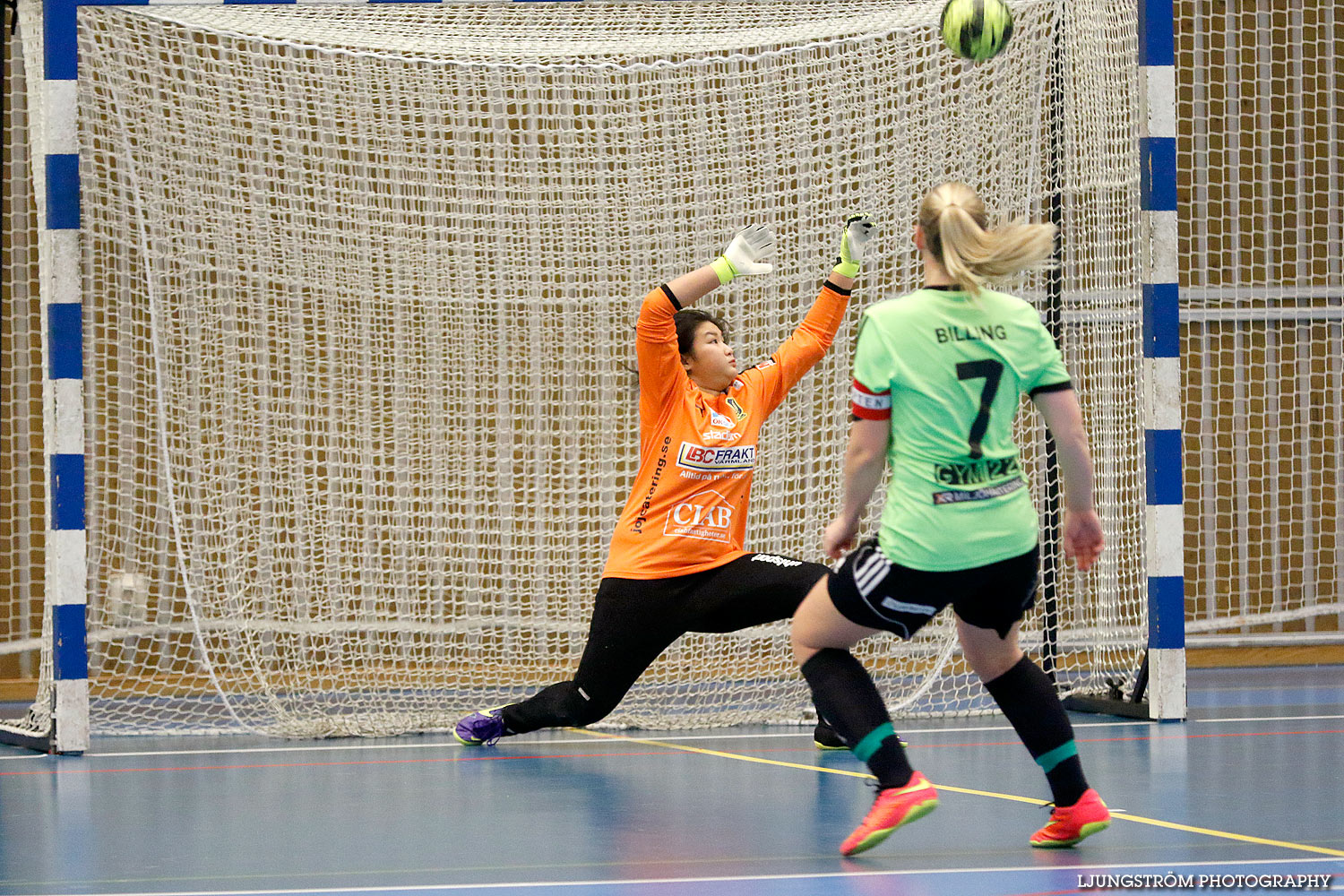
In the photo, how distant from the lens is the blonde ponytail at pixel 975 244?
11.1 feet

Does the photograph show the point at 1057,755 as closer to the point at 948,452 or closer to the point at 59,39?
the point at 948,452

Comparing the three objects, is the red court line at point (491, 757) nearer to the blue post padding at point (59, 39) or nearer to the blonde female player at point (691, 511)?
the blonde female player at point (691, 511)

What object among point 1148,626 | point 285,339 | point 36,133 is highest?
point 36,133

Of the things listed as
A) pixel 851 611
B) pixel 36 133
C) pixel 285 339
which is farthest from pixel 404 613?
pixel 851 611

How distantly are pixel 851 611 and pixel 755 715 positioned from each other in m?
3.17

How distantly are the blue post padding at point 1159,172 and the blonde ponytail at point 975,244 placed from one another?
307 cm

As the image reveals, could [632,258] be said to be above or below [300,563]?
above

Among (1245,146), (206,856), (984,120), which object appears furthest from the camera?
(1245,146)

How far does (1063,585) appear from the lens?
729 cm

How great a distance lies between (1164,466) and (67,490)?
14.3 ft

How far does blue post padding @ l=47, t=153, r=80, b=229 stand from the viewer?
5750 mm

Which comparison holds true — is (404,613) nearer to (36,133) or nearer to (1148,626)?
(36,133)

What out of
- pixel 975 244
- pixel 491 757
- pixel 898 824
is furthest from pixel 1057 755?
pixel 491 757

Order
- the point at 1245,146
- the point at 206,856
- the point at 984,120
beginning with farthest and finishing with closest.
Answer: the point at 1245,146
the point at 984,120
the point at 206,856
